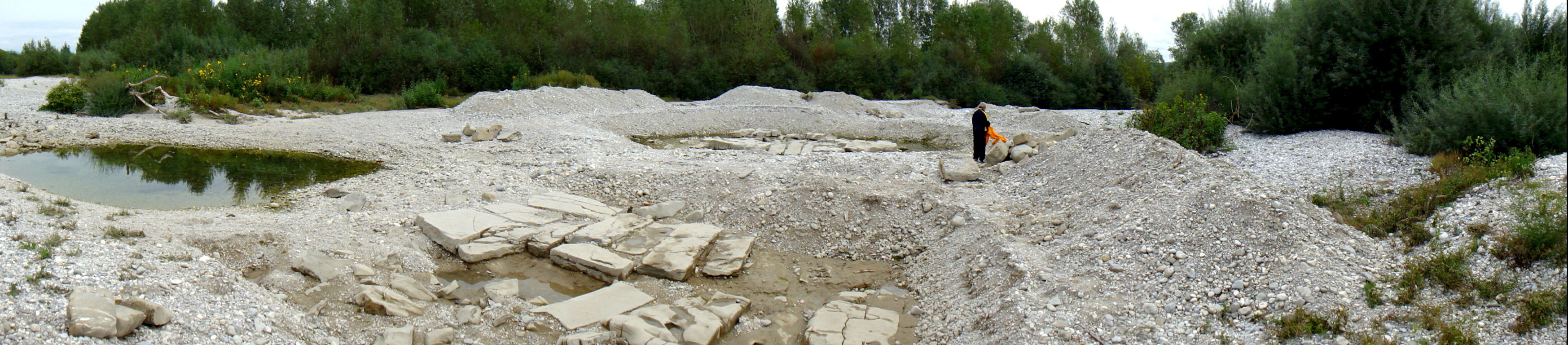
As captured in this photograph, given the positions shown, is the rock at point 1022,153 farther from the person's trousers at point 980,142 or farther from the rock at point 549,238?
the rock at point 549,238

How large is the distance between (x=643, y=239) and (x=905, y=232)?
2750mm

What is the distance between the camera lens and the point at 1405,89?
12.2 m

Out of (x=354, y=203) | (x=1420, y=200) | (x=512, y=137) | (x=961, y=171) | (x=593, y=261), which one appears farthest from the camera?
(x=512, y=137)

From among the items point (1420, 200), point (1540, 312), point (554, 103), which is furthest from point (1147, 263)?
point (554, 103)

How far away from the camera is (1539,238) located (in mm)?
5094

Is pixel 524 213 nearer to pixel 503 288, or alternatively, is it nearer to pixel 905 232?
pixel 503 288

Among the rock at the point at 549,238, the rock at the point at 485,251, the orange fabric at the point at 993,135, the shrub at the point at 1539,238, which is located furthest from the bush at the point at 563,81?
the shrub at the point at 1539,238

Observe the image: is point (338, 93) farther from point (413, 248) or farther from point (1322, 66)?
point (1322, 66)

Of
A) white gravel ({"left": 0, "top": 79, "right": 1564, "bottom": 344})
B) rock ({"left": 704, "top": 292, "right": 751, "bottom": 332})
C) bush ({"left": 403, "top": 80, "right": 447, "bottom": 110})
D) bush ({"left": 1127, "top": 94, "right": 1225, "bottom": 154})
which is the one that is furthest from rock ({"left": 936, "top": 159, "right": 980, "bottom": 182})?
bush ({"left": 403, "top": 80, "right": 447, "bottom": 110})

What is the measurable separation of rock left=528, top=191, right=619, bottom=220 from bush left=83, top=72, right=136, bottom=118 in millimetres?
13810

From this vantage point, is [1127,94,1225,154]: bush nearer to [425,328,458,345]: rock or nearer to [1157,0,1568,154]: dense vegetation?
[1157,0,1568,154]: dense vegetation

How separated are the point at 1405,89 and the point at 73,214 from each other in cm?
1674

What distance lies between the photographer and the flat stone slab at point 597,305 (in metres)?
5.95

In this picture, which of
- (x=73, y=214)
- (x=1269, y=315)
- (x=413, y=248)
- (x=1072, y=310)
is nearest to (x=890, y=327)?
(x=1072, y=310)
